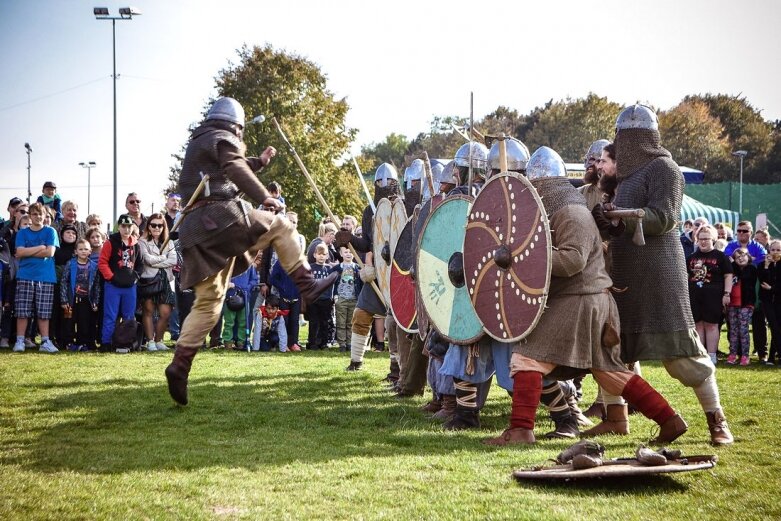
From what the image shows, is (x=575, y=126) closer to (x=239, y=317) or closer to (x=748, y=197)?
(x=748, y=197)

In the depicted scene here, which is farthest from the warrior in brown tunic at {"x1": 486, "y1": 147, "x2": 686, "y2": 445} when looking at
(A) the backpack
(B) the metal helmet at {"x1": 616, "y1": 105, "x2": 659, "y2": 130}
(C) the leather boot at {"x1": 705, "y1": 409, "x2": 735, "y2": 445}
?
(A) the backpack

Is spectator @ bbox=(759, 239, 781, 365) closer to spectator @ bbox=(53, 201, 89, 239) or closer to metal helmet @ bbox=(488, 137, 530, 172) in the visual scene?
metal helmet @ bbox=(488, 137, 530, 172)

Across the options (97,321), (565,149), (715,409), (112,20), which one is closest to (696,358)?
(715,409)

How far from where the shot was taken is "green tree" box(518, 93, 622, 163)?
44219mm

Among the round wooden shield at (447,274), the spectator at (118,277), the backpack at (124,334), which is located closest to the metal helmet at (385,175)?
the round wooden shield at (447,274)

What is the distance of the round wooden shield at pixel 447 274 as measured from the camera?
5.65 metres

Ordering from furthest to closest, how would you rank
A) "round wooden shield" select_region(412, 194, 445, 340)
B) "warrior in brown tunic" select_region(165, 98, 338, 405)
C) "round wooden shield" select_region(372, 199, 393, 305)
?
1. "round wooden shield" select_region(372, 199, 393, 305)
2. "round wooden shield" select_region(412, 194, 445, 340)
3. "warrior in brown tunic" select_region(165, 98, 338, 405)

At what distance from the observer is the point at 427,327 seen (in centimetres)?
626

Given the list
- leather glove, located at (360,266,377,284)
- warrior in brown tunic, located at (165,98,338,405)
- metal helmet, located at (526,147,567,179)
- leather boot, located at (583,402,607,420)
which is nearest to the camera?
metal helmet, located at (526,147,567,179)

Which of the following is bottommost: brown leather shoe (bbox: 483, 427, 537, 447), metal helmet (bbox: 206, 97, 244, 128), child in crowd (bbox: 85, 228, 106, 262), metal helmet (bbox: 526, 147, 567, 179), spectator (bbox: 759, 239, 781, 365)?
brown leather shoe (bbox: 483, 427, 537, 447)

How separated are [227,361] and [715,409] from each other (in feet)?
19.9

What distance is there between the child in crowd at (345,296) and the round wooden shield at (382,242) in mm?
4302

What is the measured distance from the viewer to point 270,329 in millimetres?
11906

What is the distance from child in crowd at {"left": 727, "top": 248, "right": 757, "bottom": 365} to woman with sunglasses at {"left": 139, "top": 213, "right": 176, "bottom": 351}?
22.9 feet
